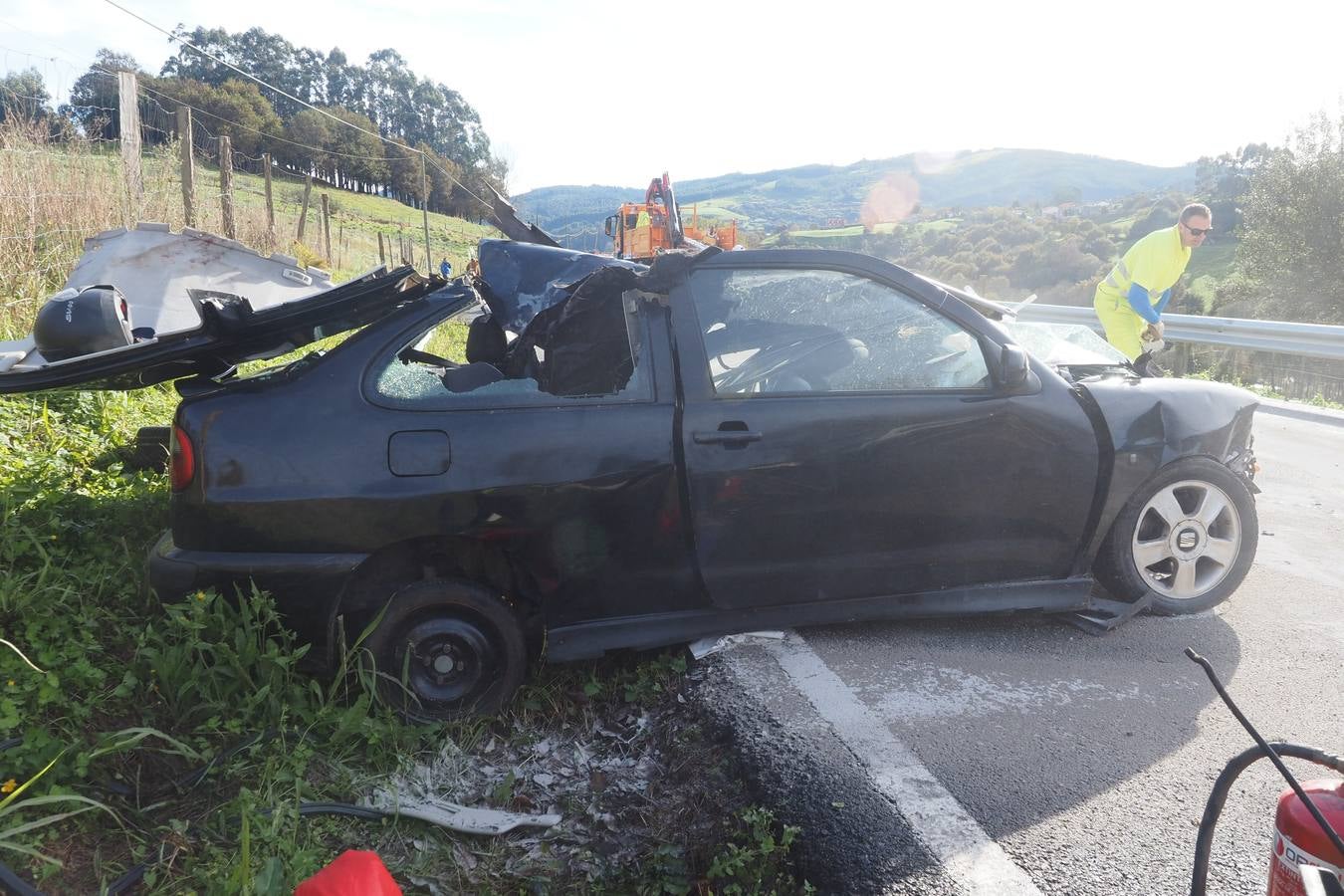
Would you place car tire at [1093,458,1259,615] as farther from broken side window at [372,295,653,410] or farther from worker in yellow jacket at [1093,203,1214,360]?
worker in yellow jacket at [1093,203,1214,360]

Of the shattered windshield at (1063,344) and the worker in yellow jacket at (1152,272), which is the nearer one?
the shattered windshield at (1063,344)

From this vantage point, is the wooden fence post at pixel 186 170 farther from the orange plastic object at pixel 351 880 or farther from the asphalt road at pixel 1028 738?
the orange plastic object at pixel 351 880

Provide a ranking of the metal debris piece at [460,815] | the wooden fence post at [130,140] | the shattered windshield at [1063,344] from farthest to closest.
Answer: the wooden fence post at [130,140] < the shattered windshield at [1063,344] < the metal debris piece at [460,815]

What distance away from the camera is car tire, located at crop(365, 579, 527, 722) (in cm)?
301

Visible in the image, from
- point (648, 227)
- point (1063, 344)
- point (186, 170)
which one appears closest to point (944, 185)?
point (648, 227)

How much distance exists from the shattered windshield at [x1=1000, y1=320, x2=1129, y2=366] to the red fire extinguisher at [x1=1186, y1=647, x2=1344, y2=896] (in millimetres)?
3030

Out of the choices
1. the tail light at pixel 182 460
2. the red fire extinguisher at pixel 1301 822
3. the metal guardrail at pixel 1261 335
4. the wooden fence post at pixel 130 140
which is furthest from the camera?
the wooden fence post at pixel 130 140

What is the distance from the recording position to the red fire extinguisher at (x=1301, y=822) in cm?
130

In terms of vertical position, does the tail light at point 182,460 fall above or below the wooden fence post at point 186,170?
below

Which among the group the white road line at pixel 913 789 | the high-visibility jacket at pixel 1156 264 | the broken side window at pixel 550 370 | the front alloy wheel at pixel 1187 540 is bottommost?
the white road line at pixel 913 789

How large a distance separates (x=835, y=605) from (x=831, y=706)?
0.45 metres

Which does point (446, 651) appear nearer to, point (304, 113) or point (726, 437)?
point (726, 437)

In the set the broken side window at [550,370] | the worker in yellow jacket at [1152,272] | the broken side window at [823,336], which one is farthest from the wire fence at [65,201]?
the broken side window at [823,336]

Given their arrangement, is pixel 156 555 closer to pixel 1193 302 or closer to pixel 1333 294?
pixel 1333 294
